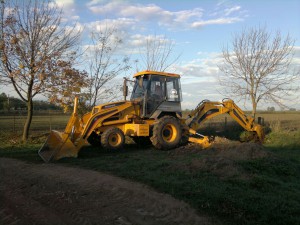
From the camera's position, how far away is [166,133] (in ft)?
45.4

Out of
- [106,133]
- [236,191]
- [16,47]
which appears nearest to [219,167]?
[236,191]

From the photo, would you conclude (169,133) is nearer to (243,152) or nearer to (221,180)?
(243,152)

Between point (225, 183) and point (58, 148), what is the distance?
5820 mm

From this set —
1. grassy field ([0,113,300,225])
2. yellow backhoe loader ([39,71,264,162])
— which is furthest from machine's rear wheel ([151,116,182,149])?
grassy field ([0,113,300,225])

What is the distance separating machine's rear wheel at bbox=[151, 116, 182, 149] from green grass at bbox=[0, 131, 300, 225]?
1.18 metres

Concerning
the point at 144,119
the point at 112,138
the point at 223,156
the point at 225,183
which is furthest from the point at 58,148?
the point at 225,183

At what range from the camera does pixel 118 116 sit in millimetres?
13656

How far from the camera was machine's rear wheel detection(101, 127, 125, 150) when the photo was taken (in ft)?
40.7

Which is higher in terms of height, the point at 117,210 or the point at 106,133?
the point at 106,133

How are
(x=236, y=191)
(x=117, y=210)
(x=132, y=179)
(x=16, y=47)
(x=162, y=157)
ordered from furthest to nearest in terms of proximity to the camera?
→ (x=16, y=47), (x=162, y=157), (x=132, y=179), (x=236, y=191), (x=117, y=210)

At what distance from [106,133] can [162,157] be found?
2268 millimetres

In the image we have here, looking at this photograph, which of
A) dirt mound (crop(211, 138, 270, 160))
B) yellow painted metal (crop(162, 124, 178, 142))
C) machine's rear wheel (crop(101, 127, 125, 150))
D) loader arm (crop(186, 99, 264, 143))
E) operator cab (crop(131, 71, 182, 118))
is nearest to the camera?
dirt mound (crop(211, 138, 270, 160))

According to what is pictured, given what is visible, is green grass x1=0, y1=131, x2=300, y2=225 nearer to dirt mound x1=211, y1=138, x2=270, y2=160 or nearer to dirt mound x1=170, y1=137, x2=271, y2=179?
dirt mound x1=170, y1=137, x2=271, y2=179

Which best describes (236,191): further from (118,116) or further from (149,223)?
(118,116)
